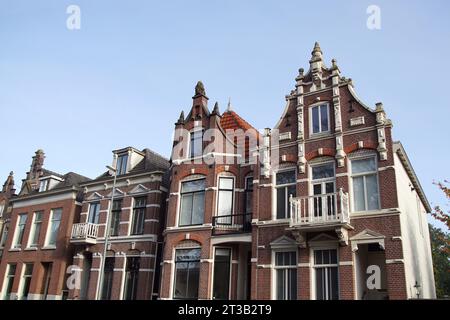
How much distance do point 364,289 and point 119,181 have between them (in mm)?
16267

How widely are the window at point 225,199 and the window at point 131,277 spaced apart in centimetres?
631

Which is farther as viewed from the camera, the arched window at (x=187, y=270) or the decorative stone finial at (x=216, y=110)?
the decorative stone finial at (x=216, y=110)

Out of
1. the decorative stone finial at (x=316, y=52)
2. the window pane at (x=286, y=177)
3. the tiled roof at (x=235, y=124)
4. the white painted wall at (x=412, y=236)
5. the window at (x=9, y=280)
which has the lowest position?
the window at (x=9, y=280)

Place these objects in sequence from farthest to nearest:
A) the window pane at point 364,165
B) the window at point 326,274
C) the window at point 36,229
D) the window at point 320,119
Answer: the window at point 36,229 < the window at point 320,119 < the window pane at point 364,165 < the window at point 326,274

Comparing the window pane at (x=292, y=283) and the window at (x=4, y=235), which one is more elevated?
the window at (x=4, y=235)

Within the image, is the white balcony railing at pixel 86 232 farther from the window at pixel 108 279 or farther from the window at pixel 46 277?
the window at pixel 46 277

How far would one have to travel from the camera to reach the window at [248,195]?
20.2 metres

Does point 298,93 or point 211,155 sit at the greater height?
point 298,93

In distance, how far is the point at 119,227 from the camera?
80.3 ft

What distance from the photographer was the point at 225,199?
20734 millimetres

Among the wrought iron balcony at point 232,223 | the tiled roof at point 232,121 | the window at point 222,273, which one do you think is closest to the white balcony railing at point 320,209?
the wrought iron balcony at point 232,223
